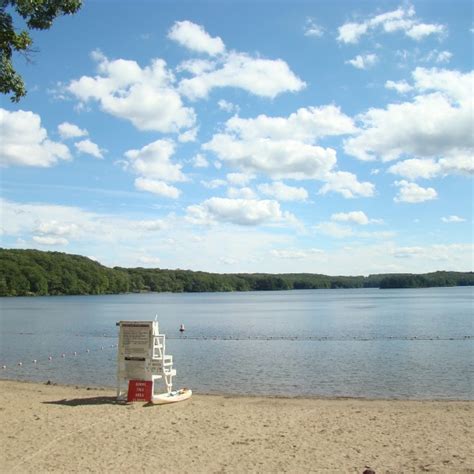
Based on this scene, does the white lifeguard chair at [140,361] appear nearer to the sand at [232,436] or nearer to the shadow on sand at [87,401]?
the shadow on sand at [87,401]

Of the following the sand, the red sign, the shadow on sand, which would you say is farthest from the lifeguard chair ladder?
the sand

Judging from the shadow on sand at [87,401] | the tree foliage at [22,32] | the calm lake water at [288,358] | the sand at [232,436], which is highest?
the tree foliage at [22,32]

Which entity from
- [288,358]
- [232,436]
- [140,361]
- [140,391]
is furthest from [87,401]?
[288,358]

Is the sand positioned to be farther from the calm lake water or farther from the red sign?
the calm lake water

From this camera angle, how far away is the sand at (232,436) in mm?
9594

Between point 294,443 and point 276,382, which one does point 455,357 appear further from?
point 294,443

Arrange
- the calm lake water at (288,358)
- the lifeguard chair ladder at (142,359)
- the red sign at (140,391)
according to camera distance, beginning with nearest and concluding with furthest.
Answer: the red sign at (140,391)
the lifeguard chair ladder at (142,359)
the calm lake water at (288,358)

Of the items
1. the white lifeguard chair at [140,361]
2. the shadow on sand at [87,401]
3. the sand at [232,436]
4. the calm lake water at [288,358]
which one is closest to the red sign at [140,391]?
the white lifeguard chair at [140,361]

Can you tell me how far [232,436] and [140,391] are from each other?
453 centimetres

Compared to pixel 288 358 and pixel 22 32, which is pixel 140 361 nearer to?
pixel 22 32

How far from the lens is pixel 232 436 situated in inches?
462

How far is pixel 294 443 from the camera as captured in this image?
11094 mm

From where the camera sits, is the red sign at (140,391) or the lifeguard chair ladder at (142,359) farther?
the lifeguard chair ladder at (142,359)

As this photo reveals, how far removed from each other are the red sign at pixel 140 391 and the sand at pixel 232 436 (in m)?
0.45
